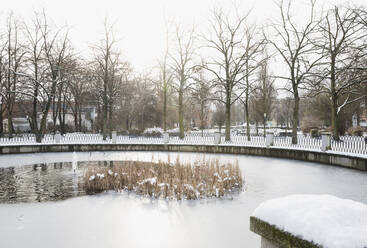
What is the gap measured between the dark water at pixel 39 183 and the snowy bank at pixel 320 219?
818cm

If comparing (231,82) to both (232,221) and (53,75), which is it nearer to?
(53,75)

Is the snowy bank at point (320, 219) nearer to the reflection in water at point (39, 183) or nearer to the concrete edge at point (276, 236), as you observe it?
the concrete edge at point (276, 236)

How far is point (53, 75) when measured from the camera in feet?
95.3

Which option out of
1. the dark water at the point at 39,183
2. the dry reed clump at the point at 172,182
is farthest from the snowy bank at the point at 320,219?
the dark water at the point at 39,183

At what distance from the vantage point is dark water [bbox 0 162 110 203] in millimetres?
9078

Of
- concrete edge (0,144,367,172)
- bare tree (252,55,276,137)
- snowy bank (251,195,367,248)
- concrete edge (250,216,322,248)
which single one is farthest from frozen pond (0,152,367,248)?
bare tree (252,55,276,137)

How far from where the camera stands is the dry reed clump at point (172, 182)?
29.6 feet

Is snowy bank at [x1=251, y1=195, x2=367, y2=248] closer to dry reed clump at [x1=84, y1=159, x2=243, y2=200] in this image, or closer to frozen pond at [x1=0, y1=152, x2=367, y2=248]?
frozen pond at [x1=0, y1=152, x2=367, y2=248]

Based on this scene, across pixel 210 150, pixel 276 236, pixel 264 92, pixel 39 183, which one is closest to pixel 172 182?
pixel 39 183

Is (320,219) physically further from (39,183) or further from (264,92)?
(264,92)

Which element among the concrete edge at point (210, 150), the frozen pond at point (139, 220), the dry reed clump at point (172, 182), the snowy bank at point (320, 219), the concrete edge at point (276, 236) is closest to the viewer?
the snowy bank at point (320, 219)

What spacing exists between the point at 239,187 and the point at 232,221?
3635 mm

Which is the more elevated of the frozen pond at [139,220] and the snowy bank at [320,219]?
the snowy bank at [320,219]

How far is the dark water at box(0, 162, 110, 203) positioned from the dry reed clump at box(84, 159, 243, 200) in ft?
2.60
